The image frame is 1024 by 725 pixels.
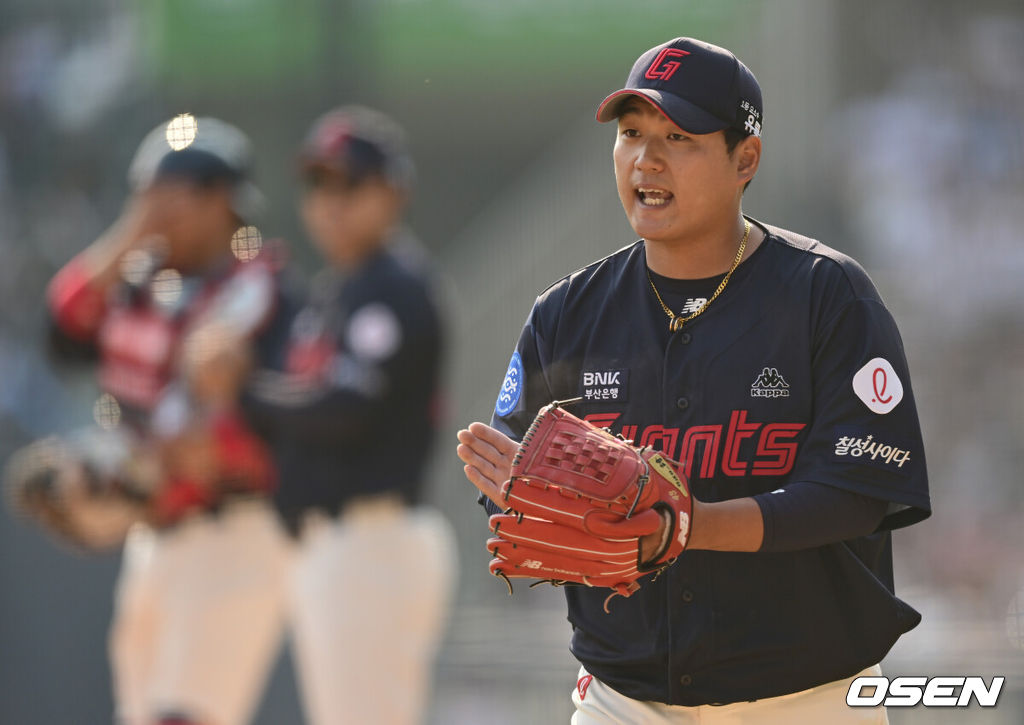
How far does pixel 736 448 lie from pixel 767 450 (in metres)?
0.04

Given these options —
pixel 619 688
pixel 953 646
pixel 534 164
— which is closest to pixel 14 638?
pixel 534 164

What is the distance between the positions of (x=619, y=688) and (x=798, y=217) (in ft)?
13.5

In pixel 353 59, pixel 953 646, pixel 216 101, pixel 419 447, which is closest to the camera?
pixel 419 447

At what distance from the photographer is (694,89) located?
2.04 m

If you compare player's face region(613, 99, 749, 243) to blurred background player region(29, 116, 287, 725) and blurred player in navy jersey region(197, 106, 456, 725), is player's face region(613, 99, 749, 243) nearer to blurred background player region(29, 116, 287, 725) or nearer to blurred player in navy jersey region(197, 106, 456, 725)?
blurred player in navy jersey region(197, 106, 456, 725)

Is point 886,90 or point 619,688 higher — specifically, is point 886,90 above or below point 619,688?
above

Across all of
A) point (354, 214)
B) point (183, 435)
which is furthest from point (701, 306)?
point (183, 435)

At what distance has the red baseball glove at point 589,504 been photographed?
72.9 inches

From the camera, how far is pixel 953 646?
5.12 metres

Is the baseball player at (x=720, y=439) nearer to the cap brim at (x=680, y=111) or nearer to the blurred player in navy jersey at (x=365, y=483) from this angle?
the cap brim at (x=680, y=111)

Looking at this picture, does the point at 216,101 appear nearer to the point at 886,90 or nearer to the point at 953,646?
the point at 886,90

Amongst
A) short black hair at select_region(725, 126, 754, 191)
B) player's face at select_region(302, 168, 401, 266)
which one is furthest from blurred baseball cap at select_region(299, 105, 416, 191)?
short black hair at select_region(725, 126, 754, 191)

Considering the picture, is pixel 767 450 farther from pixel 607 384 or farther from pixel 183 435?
pixel 183 435

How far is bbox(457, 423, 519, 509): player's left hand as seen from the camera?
6.32ft
